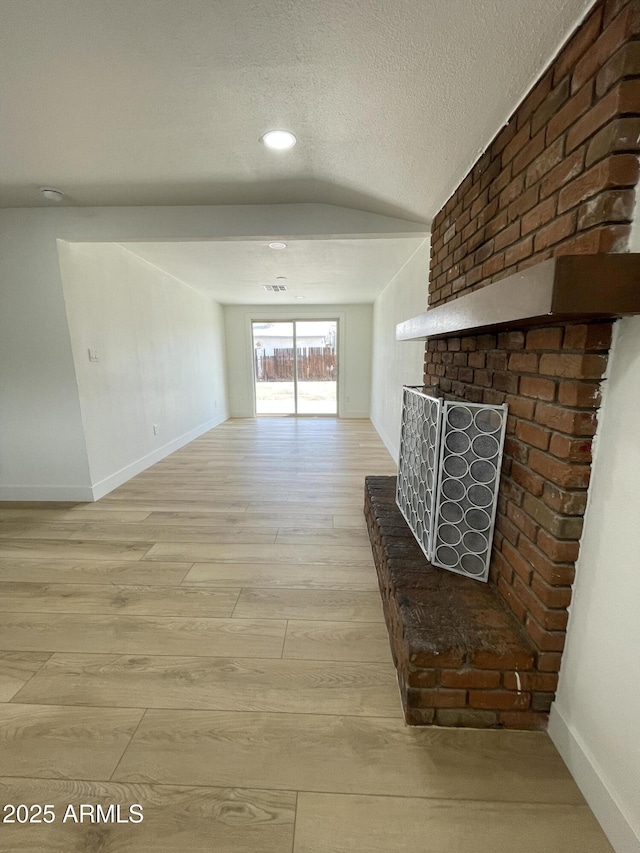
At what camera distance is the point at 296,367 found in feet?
22.0

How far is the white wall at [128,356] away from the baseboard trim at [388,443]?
2703mm

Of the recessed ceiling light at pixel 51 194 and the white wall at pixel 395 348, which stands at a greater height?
the recessed ceiling light at pixel 51 194

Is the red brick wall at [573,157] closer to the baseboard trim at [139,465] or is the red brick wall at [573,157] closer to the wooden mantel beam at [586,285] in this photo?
the wooden mantel beam at [586,285]

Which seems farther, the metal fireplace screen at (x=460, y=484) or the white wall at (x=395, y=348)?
the white wall at (x=395, y=348)

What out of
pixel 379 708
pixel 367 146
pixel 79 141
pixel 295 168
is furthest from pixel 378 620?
pixel 79 141

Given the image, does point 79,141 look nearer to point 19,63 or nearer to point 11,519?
point 19,63

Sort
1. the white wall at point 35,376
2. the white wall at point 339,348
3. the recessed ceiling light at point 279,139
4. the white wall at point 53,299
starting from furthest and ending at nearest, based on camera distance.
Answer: the white wall at point 339,348 → the white wall at point 35,376 → the white wall at point 53,299 → the recessed ceiling light at point 279,139

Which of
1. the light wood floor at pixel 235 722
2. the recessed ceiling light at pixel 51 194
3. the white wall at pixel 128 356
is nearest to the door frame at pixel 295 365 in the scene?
the white wall at pixel 128 356

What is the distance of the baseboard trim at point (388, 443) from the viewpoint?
12.8ft

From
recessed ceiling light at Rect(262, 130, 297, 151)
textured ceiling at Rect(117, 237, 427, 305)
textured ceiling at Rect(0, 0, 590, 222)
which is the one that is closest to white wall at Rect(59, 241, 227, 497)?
textured ceiling at Rect(117, 237, 427, 305)

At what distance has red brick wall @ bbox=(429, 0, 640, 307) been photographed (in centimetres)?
79

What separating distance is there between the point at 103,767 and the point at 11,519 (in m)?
2.29

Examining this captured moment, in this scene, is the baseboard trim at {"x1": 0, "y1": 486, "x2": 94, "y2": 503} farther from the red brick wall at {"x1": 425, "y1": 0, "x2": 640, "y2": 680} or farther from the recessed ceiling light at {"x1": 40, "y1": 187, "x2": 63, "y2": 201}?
the red brick wall at {"x1": 425, "y1": 0, "x2": 640, "y2": 680}

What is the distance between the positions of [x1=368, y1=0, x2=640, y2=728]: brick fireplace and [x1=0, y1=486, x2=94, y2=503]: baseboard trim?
270cm
